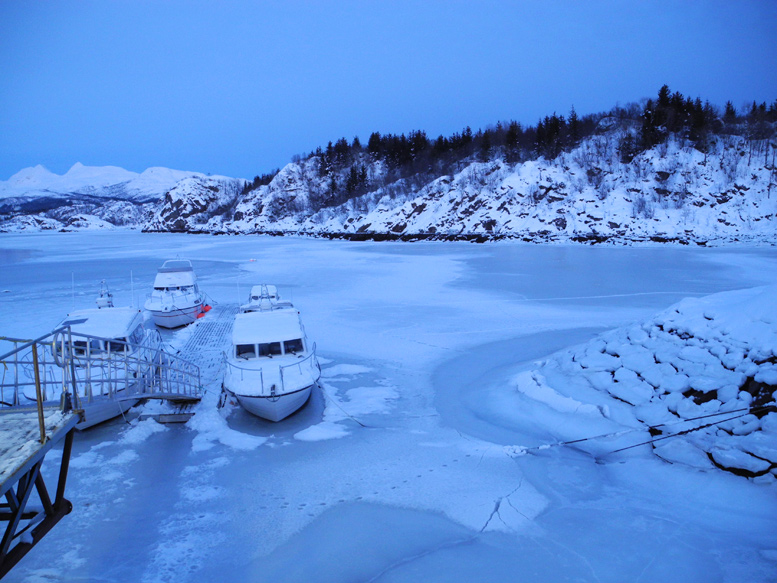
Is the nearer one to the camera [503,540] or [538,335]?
[503,540]

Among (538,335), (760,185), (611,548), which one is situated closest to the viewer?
(611,548)

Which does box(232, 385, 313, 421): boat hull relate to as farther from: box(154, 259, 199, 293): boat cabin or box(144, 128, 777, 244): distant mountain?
box(144, 128, 777, 244): distant mountain

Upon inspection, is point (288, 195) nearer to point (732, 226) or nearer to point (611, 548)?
point (732, 226)

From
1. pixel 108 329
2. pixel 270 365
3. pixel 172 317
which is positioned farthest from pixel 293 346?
pixel 172 317

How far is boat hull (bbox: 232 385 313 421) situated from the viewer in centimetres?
1000

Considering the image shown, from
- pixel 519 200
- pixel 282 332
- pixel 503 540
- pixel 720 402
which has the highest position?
pixel 519 200

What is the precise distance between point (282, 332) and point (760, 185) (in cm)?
6929

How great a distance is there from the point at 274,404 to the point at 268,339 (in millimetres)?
→ 1834

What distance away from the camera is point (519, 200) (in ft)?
226

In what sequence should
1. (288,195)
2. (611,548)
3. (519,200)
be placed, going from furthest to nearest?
(288,195) < (519,200) < (611,548)

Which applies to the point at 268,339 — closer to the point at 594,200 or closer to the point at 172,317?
the point at 172,317

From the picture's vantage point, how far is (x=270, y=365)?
1084 centimetres

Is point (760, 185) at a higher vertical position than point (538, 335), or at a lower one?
higher

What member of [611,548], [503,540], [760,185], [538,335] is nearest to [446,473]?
[503,540]
